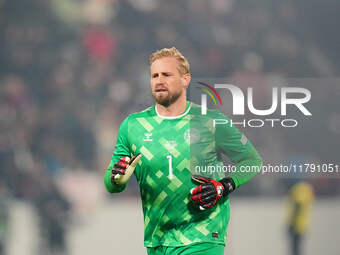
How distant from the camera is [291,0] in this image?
26.1 feet

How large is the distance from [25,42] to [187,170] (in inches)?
195

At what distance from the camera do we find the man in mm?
3832

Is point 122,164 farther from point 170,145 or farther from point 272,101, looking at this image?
point 272,101

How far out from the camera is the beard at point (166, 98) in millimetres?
3945

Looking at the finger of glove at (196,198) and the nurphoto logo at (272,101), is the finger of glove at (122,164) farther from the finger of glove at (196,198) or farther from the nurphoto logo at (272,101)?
the nurphoto logo at (272,101)

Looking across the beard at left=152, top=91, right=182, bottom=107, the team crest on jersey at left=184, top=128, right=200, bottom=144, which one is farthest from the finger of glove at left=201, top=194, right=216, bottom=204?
the beard at left=152, top=91, right=182, bottom=107

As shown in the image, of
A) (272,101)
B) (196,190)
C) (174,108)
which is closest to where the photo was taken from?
(196,190)

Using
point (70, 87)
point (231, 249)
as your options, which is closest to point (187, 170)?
point (231, 249)

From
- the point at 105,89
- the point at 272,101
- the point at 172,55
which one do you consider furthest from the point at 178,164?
the point at 105,89

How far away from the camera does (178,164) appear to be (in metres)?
3.92

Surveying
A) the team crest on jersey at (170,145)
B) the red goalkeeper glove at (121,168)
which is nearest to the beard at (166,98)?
the team crest on jersey at (170,145)

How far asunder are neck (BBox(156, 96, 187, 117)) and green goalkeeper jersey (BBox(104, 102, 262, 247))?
25 mm

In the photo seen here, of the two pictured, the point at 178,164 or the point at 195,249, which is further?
the point at 178,164

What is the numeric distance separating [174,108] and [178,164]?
0.35m
